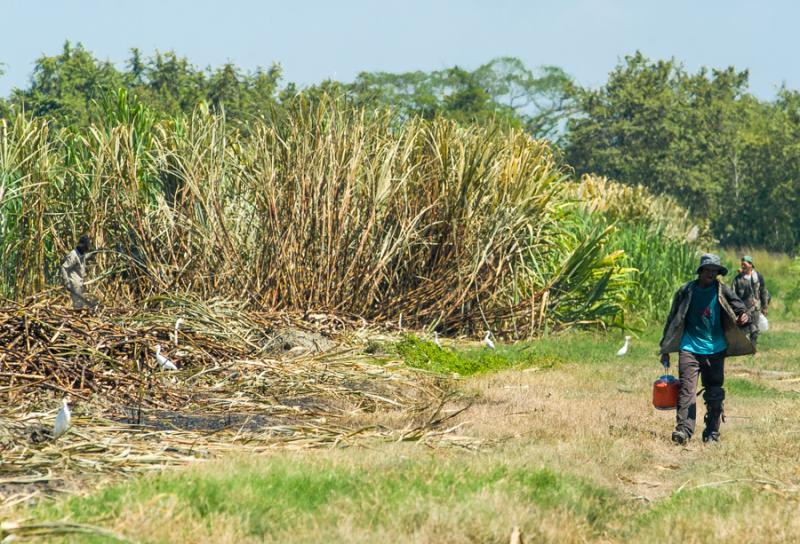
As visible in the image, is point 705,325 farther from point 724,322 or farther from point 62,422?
point 62,422

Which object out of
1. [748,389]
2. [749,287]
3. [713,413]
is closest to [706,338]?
[713,413]

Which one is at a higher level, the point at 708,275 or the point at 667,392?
the point at 708,275

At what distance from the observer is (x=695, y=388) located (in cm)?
917

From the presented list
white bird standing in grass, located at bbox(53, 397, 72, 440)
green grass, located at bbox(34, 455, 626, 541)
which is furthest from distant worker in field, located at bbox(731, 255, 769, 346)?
white bird standing in grass, located at bbox(53, 397, 72, 440)

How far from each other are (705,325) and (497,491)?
3.79 metres

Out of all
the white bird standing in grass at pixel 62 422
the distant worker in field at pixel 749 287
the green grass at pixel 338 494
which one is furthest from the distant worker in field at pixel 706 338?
the distant worker in field at pixel 749 287

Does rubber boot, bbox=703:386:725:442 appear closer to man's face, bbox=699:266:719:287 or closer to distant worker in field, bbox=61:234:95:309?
man's face, bbox=699:266:719:287

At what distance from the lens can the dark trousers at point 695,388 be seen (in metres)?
9.20

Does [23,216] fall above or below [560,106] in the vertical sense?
below

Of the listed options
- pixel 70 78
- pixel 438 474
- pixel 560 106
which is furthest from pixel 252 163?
pixel 560 106

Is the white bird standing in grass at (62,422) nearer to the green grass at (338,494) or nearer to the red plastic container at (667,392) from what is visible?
the green grass at (338,494)

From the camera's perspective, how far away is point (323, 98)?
15578 millimetres

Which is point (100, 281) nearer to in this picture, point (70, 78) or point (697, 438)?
point (697, 438)

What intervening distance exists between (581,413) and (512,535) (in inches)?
178
